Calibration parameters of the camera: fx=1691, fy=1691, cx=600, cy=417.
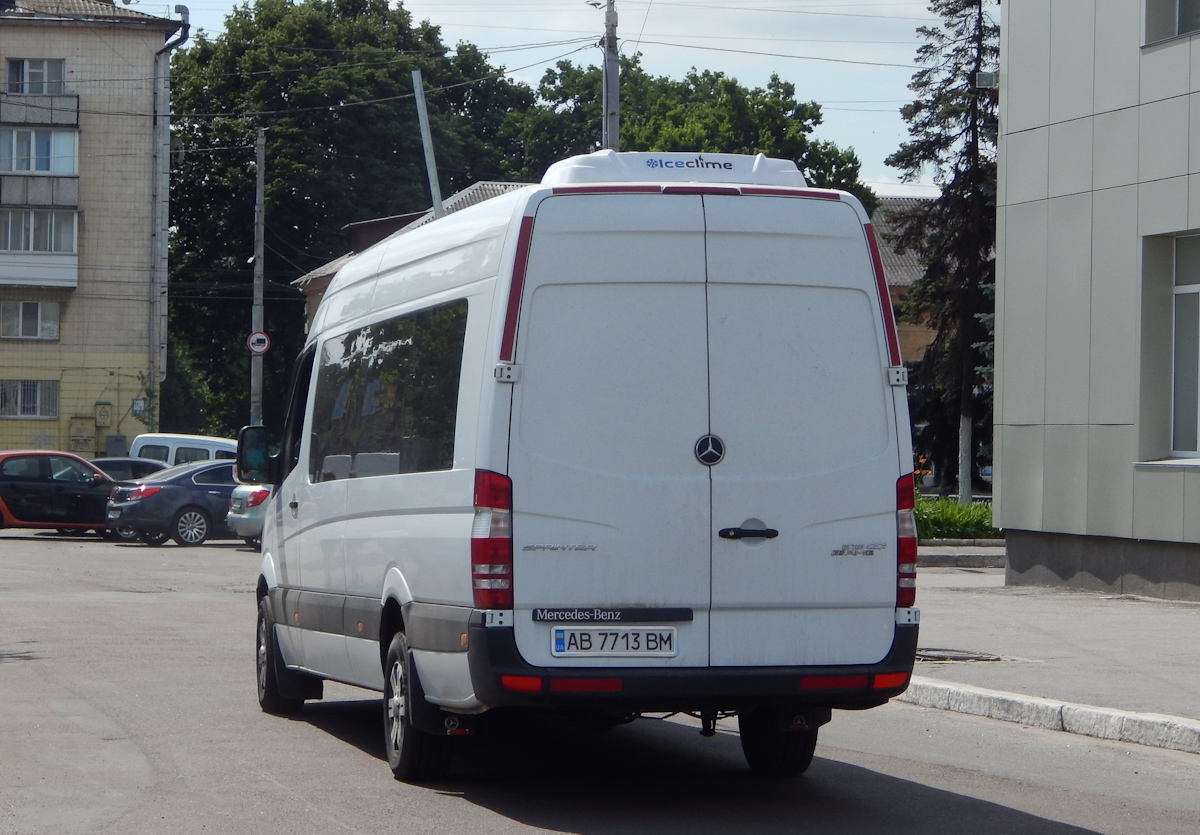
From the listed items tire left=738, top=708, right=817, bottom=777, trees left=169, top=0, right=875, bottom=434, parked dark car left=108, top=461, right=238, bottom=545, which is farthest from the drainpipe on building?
tire left=738, top=708, right=817, bottom=777

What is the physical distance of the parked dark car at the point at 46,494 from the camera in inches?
1195

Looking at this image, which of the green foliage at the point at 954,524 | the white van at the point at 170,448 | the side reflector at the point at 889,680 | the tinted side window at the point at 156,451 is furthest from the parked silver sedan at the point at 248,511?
the side reflector at the point at 889,680

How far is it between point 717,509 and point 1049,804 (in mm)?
2085

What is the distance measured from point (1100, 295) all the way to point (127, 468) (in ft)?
69.6

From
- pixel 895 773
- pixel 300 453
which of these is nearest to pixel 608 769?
pixel 895 773

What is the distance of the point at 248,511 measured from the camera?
2683 cm

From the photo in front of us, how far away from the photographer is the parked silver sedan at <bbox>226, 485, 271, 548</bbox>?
26.6 m

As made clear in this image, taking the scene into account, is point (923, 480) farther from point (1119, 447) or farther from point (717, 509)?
point (717, 509)

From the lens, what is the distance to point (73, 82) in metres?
57.3

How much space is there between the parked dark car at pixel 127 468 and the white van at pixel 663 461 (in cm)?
2716

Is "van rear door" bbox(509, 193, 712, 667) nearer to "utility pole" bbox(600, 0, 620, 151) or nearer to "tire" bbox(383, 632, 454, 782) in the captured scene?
"tire" bbox(383, 632, 454, 782)

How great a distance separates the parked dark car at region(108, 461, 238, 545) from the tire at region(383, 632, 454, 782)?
70.5 ft

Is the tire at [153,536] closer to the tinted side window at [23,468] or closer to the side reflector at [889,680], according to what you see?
the tinted side window at [23,468]

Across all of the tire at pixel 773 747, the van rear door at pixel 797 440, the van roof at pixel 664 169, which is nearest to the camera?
the van rear door at pixel 797 440
